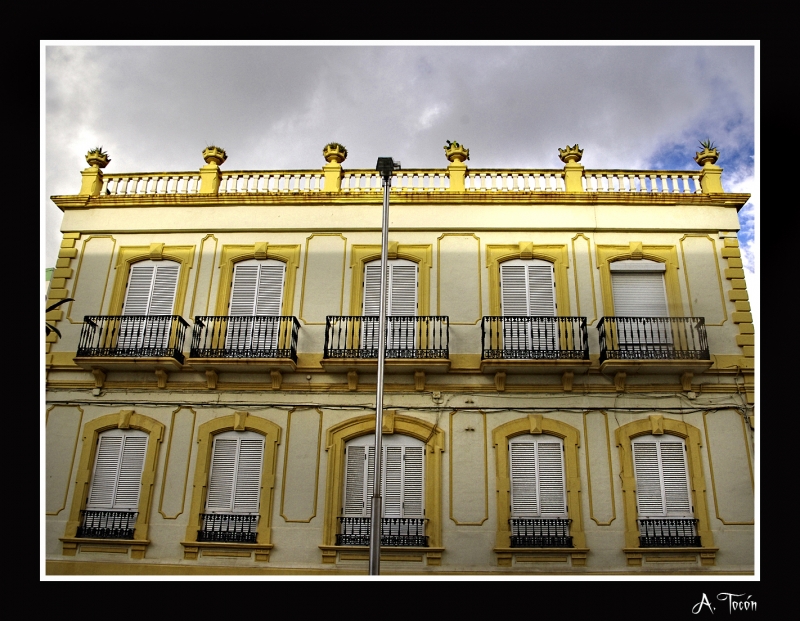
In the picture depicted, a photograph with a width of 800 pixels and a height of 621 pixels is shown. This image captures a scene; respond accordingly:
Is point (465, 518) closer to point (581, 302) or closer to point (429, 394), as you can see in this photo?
point (429, 394)

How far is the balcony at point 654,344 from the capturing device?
43.6ft

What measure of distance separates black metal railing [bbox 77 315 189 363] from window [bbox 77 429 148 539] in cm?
168

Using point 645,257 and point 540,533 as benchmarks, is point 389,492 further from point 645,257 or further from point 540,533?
point 645,257

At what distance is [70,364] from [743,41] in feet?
44.5

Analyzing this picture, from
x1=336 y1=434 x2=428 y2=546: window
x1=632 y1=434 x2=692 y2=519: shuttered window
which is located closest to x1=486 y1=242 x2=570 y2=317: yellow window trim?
x1=632 y1=434 x2=692 y2=519: shuttered window

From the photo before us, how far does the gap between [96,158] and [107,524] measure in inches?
342

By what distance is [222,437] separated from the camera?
45.0ft

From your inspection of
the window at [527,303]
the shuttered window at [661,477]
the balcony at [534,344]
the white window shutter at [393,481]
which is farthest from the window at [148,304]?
the shuttered window at [661,477]

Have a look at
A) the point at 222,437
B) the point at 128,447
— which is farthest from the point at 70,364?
the point at 222,437

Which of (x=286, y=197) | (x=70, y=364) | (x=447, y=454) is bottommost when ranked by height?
(x=447, y=454)

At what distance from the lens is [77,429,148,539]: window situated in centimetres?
1312

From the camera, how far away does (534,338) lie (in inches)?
549

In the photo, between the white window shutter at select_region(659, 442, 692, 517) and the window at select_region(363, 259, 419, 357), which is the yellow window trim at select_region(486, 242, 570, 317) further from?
the white window shutter at select_region(659, 442, 692, 517)

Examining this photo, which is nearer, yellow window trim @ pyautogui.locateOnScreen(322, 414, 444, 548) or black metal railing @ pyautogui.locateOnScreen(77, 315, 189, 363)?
yellow window trim @ pyautogui.locateOnScreen(322, 414, 444, 548)
